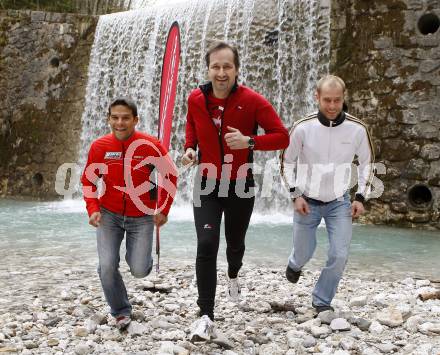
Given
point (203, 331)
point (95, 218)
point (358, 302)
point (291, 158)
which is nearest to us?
point (203, 331)

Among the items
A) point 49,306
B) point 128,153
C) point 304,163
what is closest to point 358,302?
point 304,163

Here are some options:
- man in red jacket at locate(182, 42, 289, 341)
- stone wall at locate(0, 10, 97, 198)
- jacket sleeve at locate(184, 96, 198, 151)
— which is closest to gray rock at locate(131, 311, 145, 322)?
man in red jacket at locate(182, 42, 289, 341)

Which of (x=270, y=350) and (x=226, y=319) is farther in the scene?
(x=226, y=319)

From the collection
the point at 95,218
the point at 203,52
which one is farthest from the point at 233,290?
the point at 203,52

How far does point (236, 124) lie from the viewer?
349 centimetres

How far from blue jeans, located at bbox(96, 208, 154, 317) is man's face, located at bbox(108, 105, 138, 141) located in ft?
1.63

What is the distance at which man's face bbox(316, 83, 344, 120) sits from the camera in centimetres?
378

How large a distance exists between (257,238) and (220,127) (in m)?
4.40

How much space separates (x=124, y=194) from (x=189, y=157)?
0.49 m

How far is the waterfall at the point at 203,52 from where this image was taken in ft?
34.4

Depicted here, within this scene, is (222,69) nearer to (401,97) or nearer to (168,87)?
(168,87)

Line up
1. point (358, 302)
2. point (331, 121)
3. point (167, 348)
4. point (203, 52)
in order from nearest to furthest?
point (167, 348) < point (331, 121) < point (358, 302) < point (203, 52)

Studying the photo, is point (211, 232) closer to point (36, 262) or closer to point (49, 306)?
point (49, 306)

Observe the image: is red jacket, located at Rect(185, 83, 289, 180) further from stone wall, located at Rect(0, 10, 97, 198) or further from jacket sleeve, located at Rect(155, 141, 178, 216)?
stone wall, located at Rect(0, 10, 97, 198)
